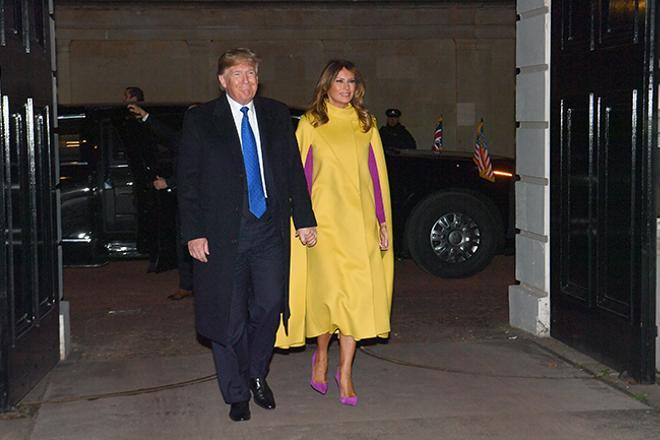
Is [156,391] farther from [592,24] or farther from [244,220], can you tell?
[592,24]

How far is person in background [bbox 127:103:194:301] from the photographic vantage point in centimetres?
1016

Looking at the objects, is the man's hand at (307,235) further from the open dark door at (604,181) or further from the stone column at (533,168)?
the stone column at (533,168)

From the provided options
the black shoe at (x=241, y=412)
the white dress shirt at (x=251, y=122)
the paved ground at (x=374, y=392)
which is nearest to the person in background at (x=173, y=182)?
the paved ground at (x=374, y=392)

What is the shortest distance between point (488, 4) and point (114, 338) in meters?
14.5

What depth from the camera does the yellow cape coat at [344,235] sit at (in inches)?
274

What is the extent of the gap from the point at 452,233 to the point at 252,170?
5.93m

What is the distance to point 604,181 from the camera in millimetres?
7652

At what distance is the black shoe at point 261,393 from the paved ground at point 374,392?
57 mm

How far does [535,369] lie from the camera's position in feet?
26.0

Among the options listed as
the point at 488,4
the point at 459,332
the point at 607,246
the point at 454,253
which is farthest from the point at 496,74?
the point at 607,246

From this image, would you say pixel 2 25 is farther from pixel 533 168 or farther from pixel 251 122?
pixel 533 168

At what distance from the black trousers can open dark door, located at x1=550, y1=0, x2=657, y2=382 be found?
2.10 m

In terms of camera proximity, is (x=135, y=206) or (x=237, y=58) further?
(x=135, y=206)

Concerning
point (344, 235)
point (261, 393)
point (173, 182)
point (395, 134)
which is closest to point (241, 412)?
point (261, 393)
